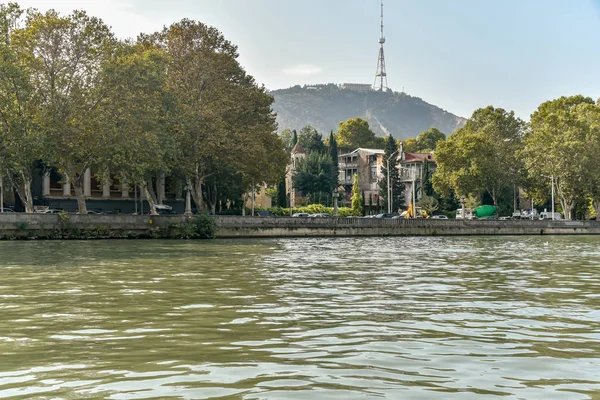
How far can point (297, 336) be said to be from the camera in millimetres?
11672

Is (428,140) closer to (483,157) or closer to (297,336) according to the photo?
(483,157)

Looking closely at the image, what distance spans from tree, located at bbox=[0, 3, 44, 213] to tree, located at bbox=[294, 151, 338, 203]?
187ft

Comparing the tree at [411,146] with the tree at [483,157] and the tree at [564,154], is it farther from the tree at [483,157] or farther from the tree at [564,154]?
the tree at [564,154]

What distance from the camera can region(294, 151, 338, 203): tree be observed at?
346 feet

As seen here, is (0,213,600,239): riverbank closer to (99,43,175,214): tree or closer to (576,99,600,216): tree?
(99,43,175,214): tree

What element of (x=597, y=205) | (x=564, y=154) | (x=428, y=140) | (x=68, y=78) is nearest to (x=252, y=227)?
(x=68, y=78)

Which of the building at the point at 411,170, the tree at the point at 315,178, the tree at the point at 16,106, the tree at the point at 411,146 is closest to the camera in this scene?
the tree at the point at 16,106

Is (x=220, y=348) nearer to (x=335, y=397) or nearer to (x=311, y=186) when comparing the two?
(x=335, y=397)

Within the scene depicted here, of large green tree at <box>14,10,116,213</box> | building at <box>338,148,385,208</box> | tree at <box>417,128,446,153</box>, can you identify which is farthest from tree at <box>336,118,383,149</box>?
large green tree at <box>14,10,116,213</box>

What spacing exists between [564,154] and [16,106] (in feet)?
192

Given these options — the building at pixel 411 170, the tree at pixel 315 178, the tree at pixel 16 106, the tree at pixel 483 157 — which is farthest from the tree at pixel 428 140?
the tree at pixel 16 106

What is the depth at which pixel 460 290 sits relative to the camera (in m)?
19.5

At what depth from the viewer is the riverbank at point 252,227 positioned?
2008 inches

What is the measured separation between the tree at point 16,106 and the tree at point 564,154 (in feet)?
186
